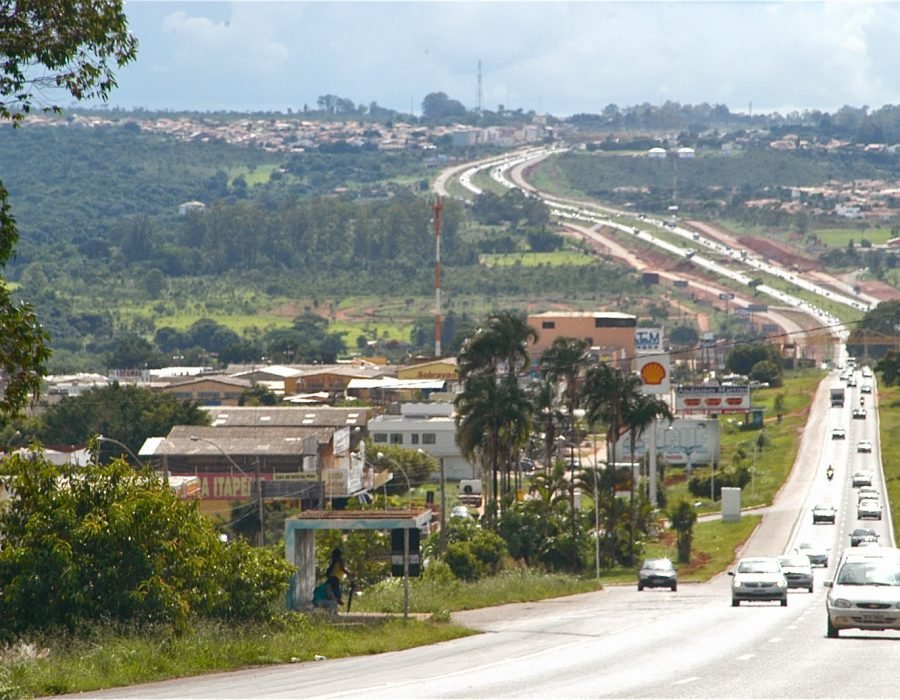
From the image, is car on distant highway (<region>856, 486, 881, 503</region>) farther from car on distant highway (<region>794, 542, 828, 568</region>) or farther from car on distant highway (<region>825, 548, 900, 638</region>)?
car on distant highway (<region>825, 548, 900, 638</region>)

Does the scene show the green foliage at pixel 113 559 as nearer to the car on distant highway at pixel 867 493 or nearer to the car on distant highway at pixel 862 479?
the car on distant highway at pixel 867 493


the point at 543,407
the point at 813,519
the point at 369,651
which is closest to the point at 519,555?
the point at 813,519

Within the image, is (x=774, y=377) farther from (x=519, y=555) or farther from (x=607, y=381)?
(x=519, y=555)

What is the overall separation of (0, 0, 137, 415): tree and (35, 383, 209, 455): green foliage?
85662 millimetres

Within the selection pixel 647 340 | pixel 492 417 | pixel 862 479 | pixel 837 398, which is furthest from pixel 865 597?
pixel 647 340

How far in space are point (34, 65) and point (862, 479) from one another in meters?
86.5

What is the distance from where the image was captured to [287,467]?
95.2 meters

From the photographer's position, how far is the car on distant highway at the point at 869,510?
3546 inches

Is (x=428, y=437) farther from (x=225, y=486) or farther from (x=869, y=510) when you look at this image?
(x=869, y=510)

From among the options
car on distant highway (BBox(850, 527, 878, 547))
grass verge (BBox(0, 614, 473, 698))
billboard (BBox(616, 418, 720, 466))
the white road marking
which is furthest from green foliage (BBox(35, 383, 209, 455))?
the white road marking

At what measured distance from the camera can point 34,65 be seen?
2403cm

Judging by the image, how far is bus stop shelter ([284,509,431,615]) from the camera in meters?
34.1

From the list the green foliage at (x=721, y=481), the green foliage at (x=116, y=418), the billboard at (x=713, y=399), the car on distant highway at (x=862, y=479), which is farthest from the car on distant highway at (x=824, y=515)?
the billboard at (x=713, y=399)

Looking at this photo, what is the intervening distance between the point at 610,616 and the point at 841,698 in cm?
1812
